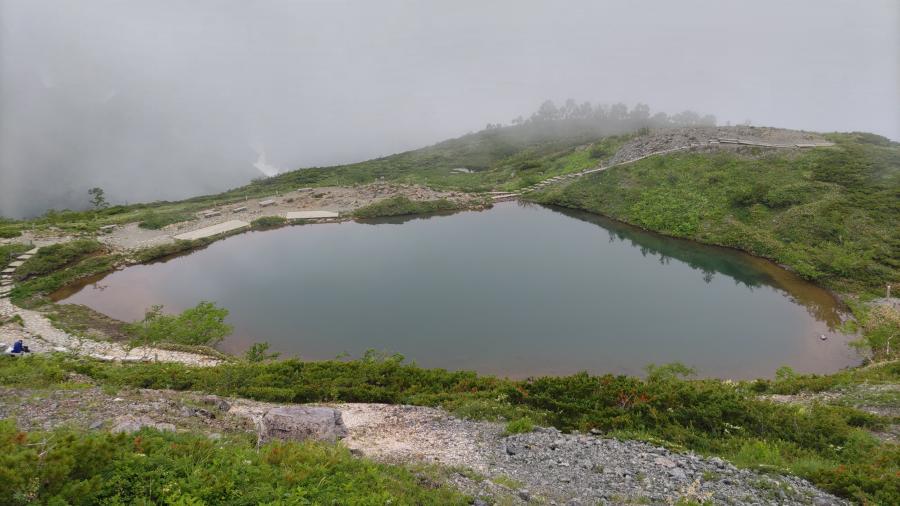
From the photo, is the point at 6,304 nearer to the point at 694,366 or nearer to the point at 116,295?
the point at 116,295

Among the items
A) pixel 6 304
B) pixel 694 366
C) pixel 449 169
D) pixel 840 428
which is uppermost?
pixel 449 169

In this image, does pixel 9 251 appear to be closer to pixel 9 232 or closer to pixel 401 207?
pixel 9 232

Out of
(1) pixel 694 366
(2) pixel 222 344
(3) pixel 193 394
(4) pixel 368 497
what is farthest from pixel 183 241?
(1) pixel 694 366

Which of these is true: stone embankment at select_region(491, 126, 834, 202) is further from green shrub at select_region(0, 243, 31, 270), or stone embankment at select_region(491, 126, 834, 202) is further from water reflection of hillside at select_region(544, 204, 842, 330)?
green shrub at select_region(0, 243, 31, 270)

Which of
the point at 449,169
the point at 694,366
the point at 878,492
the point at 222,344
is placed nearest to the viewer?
the point at 878,492

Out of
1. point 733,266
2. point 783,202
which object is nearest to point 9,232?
point 733,266

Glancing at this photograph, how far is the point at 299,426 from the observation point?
11.2m

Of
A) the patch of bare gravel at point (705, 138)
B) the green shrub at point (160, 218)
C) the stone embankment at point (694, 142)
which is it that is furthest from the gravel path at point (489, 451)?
the patch of bare gravel at point (705, 138)

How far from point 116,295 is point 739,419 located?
108ft

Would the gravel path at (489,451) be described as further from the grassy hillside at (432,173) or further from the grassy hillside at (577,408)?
the grassy hillside at (432,173)

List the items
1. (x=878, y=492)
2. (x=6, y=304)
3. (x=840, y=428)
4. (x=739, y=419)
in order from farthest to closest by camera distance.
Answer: (x=6, y=304) < (x=739, y=419) < (x=840, y=428) < (x=878, y=492)

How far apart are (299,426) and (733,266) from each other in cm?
3134

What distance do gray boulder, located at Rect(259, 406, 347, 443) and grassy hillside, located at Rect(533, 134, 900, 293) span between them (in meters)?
30.3

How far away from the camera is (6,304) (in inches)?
933
